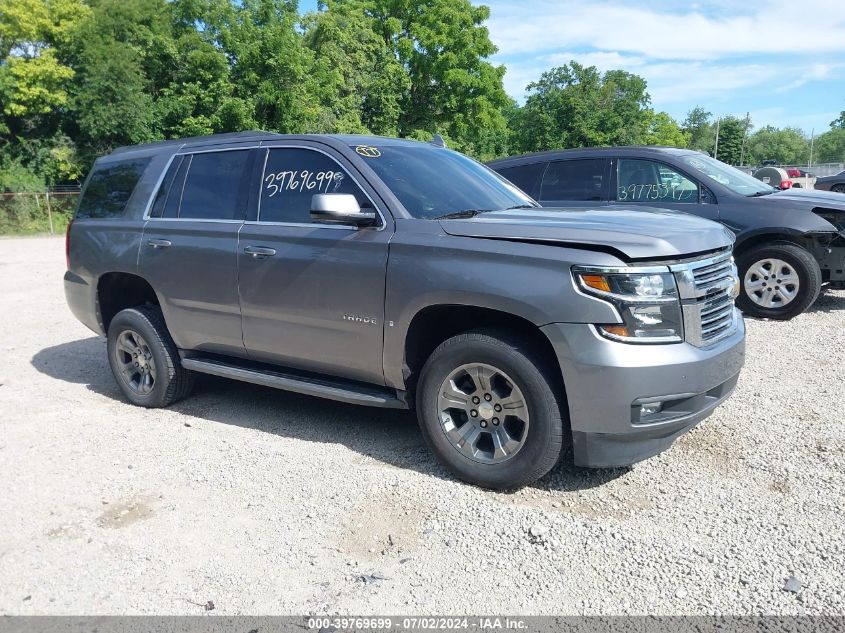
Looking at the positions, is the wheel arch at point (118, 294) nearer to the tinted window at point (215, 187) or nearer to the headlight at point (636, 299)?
the tinted window at point (215, 187)

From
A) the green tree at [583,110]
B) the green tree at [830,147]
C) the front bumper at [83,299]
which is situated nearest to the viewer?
the front bumper at [83,299]

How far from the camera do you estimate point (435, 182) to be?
4.48m

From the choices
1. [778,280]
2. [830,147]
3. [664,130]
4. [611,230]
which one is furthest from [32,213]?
[830,147]

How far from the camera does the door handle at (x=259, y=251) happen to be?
4.48 meters

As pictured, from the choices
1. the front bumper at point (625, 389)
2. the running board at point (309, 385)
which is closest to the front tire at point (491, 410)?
the front bumper at point (625, 389)

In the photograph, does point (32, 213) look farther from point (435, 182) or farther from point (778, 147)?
point (778, 147)

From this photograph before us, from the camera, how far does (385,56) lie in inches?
1518

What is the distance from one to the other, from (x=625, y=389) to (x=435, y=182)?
75.5 inches

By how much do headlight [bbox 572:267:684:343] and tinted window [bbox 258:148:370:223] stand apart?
5.57ft

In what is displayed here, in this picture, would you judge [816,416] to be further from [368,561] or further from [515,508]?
[368,561]

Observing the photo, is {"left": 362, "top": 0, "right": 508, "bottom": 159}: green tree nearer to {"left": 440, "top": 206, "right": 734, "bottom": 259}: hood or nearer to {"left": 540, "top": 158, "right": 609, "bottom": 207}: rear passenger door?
{"left": 540, "top": 158, "right": 609, "bottom": 207}: rear passenger door

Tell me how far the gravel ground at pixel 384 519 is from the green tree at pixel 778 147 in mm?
126847

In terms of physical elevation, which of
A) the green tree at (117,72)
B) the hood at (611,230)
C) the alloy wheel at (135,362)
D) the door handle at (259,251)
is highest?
the green tree at (117,72)


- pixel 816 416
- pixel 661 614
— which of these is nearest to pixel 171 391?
pixel 661 614
